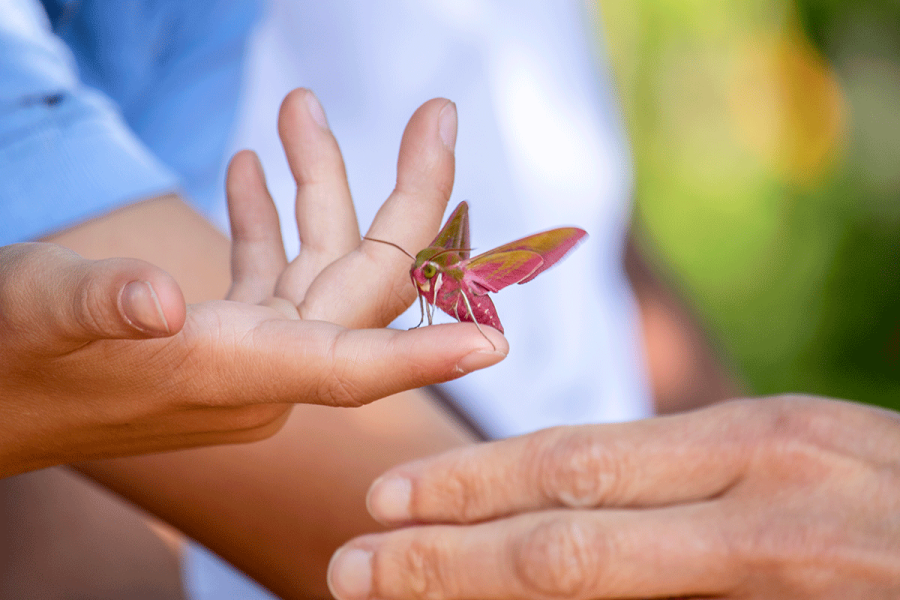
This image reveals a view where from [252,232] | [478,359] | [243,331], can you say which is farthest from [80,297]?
[252,232]

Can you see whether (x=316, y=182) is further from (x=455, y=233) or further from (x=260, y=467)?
(x=260, y=467)

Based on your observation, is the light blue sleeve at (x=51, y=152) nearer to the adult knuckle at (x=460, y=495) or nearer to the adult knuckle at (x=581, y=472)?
the adult knuckle at (x=460, y=495)

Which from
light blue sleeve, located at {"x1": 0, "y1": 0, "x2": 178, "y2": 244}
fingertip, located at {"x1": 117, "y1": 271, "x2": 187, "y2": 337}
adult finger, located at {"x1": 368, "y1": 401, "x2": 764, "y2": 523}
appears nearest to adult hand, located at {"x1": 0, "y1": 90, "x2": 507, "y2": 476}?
fingertip, located at {"x1": 117, "y1": 271, "x2": 187, "y2": 337}

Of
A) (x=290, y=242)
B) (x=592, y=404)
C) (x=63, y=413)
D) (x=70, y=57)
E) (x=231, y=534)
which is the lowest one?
(x=592, y=404)

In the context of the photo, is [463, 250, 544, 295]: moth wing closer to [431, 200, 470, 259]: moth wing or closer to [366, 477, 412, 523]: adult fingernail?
[431, 200, 470, 259]: moth wing

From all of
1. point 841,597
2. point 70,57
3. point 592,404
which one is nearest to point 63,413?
point 841,597

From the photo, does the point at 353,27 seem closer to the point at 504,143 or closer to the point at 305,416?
the point at 504,143

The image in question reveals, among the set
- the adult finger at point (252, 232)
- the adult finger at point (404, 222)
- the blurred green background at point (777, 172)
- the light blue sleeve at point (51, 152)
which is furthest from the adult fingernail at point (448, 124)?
the blurred green background at point (777, 172)
